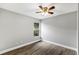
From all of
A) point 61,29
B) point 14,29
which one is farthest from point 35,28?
point 61,29

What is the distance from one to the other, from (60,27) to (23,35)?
37.9 inches

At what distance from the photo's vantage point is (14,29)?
1.37 m

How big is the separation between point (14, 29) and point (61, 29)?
1184 mm

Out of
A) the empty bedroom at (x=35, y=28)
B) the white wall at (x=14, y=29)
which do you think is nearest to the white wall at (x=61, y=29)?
the empty bedroom at (x=35, y=28)

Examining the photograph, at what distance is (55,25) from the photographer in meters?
1.50

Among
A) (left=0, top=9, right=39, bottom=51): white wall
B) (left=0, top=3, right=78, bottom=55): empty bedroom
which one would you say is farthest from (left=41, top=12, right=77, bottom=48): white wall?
(left=0, top=9, right=39, bottom=51): white wall

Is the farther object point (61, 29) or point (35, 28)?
point (61, 29)

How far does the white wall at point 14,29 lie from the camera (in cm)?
125

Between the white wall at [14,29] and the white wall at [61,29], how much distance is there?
29 centimetres

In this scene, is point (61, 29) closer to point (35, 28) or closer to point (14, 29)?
point (35, 28)

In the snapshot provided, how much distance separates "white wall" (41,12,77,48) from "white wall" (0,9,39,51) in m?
0.29

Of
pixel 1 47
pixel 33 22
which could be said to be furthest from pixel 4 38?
pixel 33 22

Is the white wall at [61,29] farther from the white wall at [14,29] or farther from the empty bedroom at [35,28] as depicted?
the white wall at [14,29]
